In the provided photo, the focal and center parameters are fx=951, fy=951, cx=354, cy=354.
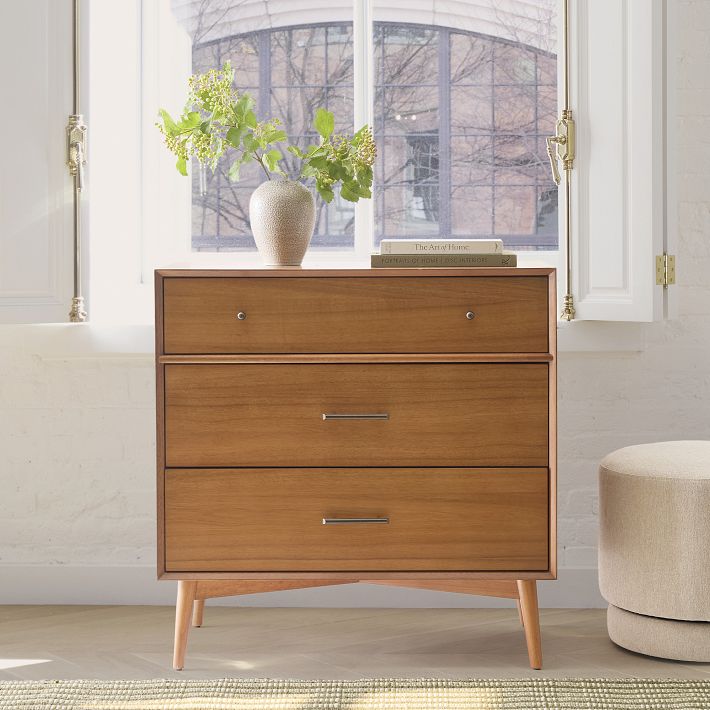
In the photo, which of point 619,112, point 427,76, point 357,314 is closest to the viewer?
point 357,314

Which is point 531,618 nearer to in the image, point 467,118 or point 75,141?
point 467,118

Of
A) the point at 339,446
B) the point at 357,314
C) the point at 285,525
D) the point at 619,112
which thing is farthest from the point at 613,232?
the point at 285,525

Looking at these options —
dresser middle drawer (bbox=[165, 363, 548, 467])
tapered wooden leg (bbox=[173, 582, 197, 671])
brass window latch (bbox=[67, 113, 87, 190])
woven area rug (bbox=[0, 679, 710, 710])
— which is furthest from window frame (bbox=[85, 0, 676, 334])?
woven area rug (bbox=[0, 679, 710, 710])

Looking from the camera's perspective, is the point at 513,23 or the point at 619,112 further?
the point at 513,23

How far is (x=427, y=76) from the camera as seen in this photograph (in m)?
2.86

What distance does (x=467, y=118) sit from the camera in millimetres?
2863

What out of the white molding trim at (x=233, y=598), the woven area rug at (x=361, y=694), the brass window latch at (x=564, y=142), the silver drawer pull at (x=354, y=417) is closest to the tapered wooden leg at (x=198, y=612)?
the white molding trim at (x=233, y=598)

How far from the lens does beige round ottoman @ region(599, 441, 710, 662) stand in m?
2.13

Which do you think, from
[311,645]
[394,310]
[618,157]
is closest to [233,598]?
[311,645]

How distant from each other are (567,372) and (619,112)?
73cm

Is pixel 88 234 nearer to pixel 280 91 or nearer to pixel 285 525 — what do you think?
pixel 280 91

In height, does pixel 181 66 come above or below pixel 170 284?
above

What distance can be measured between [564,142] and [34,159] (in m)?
1.39

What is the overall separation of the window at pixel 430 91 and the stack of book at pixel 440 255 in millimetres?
732
